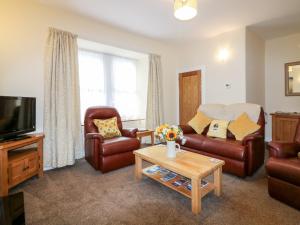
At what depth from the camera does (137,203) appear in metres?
1.98

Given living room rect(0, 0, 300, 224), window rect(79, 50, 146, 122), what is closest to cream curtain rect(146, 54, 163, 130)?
living room rect(0, 0, 300, 224)

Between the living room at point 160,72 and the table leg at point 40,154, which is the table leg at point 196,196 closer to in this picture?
the living room at point 160,72

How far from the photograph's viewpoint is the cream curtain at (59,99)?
295cm

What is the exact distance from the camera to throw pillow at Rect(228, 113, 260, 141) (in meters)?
2.88

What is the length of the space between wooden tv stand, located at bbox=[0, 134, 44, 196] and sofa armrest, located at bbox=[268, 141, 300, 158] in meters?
3.12

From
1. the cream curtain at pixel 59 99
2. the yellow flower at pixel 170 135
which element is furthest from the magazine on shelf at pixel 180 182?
the cream curtain at pixel 59 99

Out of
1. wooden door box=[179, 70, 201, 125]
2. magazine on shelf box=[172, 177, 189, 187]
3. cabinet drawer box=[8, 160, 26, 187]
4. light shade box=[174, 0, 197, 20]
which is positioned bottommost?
magazine on shelf box=[172, 177, 189, 187]

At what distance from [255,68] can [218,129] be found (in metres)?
2.14

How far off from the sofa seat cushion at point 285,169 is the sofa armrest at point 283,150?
0.08m

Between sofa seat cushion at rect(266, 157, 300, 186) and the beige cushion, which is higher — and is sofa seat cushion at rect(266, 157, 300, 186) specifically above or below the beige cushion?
below

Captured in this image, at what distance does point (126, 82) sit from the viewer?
4793 mm

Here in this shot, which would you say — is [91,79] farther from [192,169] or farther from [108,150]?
[192,169]

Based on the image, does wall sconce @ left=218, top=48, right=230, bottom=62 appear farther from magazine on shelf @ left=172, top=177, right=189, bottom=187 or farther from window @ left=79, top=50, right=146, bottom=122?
magazine on shelf @ left=172, top=177, right=189, bottom=187

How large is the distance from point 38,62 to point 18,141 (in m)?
1.36
